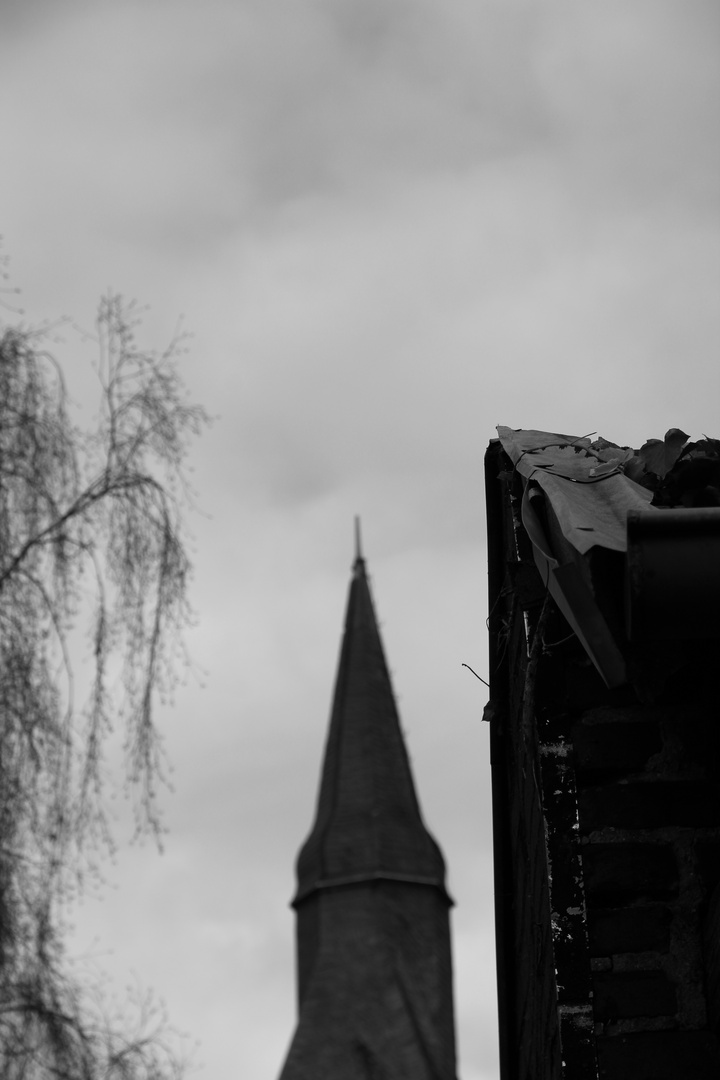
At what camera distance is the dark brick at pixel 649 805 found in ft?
12.4

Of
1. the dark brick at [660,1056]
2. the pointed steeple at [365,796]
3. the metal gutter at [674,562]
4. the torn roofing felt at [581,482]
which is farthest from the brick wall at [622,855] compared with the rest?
the pointed steeple at [365,796]

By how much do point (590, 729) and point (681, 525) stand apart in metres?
0.82

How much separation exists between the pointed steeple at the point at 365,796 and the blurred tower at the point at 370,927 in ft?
0.08

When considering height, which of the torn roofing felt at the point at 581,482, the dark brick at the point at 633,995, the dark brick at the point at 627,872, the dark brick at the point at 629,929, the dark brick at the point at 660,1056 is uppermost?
the torn roofing felt at the point at 581,482

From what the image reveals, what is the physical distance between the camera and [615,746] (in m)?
3.87

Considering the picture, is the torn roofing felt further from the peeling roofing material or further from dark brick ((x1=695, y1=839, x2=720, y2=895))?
dark brick ((x1=695, y1=839, x2=720, y2=895))

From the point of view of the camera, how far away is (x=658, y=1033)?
11.7ft

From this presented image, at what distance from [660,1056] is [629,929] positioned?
0.89ft

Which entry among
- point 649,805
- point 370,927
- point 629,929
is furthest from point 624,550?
point 370,927

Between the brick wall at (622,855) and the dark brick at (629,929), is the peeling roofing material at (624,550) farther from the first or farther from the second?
the dark brick at (629,929)

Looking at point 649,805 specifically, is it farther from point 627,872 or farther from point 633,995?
point 633,995

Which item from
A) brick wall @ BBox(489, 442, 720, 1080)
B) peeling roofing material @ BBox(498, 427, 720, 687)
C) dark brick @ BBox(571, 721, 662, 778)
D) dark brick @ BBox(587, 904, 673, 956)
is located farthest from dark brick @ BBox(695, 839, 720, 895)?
peeling roofing material @ BBox(498, 427, 720, 687)

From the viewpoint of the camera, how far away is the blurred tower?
94.4 feet

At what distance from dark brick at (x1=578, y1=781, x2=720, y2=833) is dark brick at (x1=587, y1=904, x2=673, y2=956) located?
18 centimetres
